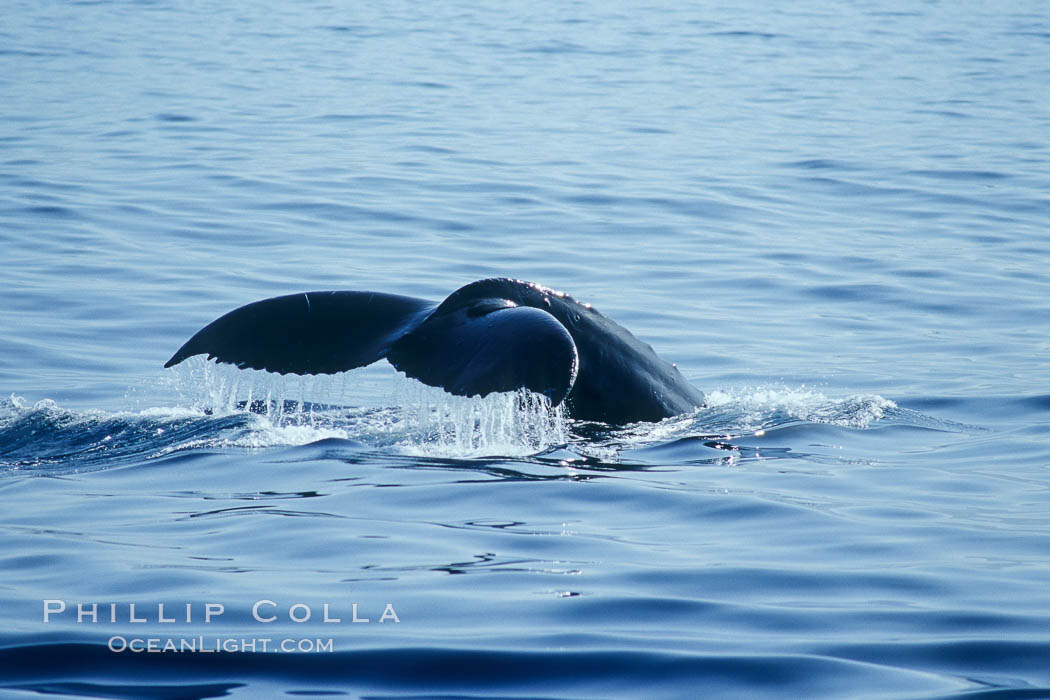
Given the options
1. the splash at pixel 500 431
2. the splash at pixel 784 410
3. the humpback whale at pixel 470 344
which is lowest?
the splash at pixel 784 410

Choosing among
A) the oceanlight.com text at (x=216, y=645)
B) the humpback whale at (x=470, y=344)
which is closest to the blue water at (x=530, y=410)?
the oceanlight.com text at (x=216, y=645)

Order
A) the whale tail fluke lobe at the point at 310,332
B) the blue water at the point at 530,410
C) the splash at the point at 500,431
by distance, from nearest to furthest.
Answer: the blue water at the point at 530,410 → the whale tail fluke lobe at the point at 310,332 → the splash at the point at 500,431

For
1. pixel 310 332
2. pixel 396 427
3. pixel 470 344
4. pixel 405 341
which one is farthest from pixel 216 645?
pixel 396 427

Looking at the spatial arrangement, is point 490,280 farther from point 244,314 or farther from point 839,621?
point 839,621

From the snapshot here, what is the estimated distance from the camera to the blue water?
448cm

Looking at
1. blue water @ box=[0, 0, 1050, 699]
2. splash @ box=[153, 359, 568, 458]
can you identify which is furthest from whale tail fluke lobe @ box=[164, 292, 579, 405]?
blue water @ box=[0, 0, 1050, 699]

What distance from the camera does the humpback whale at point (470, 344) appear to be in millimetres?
5773

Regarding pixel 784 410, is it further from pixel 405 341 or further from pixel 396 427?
pixel 405 341

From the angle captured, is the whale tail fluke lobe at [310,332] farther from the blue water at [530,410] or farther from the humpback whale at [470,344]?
the blue water at [530,410]

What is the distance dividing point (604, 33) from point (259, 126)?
17779 mm

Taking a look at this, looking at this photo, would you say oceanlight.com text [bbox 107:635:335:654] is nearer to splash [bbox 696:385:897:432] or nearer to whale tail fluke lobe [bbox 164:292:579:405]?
whale tail fluke lobe [bbox 164:292:579:405]

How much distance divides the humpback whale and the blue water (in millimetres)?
200

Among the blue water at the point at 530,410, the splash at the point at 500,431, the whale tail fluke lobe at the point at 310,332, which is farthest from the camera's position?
the splash at the point at 500,431

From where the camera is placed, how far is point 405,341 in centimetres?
629
